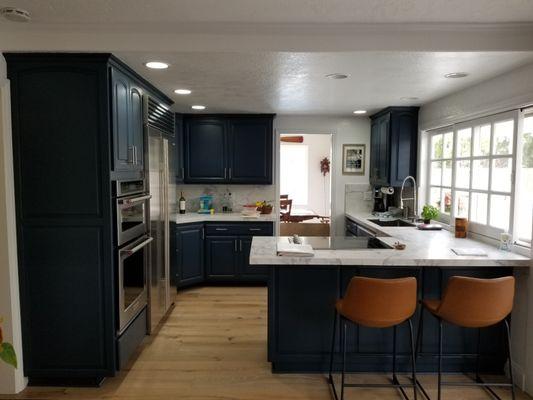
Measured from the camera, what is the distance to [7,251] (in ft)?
8.59

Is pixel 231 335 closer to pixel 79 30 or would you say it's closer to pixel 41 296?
pixel 41 296

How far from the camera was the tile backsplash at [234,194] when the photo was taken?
18.7ft

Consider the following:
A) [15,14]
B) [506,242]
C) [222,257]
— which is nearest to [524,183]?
[506,242]

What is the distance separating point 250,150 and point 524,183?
3233 mm

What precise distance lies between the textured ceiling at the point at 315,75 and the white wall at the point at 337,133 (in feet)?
3.23

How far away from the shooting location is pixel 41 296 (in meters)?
2.74

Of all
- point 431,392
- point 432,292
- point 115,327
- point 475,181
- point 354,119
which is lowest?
point 431,392

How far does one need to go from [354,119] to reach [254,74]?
2.82m

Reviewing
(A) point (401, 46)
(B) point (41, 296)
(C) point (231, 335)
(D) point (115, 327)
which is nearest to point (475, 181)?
(A) point (401, 46)

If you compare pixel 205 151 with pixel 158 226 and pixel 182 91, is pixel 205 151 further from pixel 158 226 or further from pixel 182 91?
pixel 158 226

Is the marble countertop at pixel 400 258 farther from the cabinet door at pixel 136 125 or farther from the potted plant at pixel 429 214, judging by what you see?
the cabinet door at pixel 136 125

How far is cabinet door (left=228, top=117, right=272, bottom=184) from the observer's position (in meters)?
5.34

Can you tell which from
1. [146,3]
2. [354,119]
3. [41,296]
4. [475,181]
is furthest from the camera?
[354,119]

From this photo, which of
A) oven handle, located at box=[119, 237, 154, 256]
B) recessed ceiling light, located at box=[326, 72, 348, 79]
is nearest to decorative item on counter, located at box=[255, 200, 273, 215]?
oven handle, located at box=[119, 237, 154, 256]
